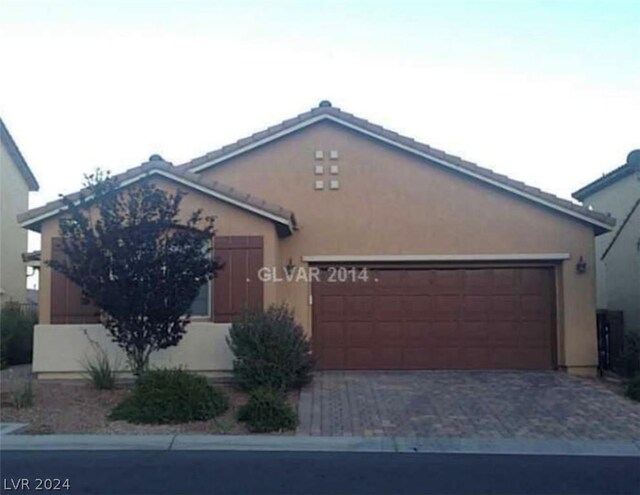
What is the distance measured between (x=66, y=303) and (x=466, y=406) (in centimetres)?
783

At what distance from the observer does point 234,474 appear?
356 inches

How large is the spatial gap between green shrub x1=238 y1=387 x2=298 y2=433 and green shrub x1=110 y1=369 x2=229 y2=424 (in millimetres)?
646

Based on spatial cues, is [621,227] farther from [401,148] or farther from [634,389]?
[634,389]

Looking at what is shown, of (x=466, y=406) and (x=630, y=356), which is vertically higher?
(x=630, y=356)

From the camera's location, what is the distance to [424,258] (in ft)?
57.6

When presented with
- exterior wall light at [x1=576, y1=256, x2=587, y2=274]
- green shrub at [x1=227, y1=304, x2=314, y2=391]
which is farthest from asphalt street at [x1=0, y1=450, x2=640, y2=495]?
exterior wall light at [x1=576, y1=256, x2=587, y2=274]

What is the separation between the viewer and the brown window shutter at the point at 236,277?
1566 cm

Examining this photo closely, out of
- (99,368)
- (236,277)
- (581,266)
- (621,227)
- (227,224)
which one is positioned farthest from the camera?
(621,227)

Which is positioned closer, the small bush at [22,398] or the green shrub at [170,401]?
the green shrub at [170,401]

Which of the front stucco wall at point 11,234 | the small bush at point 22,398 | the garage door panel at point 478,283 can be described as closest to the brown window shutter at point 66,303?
the small bush at point 22,398

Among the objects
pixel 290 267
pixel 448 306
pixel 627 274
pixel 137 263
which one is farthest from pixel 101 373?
pixel 627 274

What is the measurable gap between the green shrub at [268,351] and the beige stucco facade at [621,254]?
29.5ft

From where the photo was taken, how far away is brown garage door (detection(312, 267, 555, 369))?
1736 centimetres

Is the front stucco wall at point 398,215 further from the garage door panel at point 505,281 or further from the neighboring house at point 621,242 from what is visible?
the neighboring house at point 621,242
